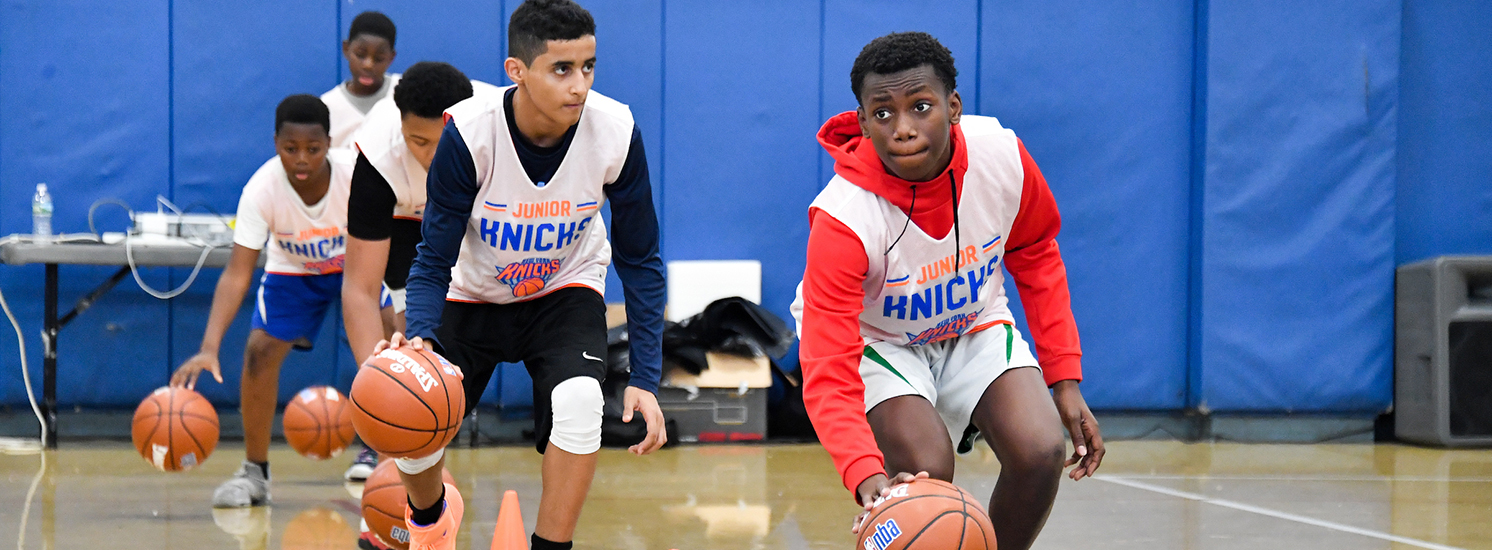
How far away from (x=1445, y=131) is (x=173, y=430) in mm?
6289

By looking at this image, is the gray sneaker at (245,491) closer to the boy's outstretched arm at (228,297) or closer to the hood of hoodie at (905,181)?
the boy's outstretched arm at (228,297)

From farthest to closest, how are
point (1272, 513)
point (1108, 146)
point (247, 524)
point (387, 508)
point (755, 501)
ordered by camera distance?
point (1108, 146) → point (755, 501) → point (1272, 513) → point (247, 524) → point (387, 508)

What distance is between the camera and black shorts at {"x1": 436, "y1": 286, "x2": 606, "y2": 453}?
312cm

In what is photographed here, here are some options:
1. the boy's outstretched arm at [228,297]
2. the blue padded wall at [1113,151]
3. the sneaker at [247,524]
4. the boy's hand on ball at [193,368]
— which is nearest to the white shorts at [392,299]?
the boy's outstretched arm at [228,297]

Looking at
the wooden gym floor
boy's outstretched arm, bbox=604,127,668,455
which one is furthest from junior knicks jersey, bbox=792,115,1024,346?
the wooden gym floor

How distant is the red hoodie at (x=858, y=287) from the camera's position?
2.59 metres

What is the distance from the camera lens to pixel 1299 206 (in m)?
6.63

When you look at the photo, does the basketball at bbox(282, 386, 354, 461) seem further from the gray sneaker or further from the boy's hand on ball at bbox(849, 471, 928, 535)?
the boy's hand on ball at bbox(849, 471, 928, 535)

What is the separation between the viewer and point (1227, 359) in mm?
6668

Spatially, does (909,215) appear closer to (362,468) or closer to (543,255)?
(543,255)

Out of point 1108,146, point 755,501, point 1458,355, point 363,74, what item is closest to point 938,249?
point 755,501

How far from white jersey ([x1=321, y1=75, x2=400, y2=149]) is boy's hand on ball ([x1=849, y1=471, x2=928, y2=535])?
3.96 metres

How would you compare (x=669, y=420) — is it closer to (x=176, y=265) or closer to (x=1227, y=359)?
(x=176, y=265)

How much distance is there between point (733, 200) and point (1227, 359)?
8.85 ft
